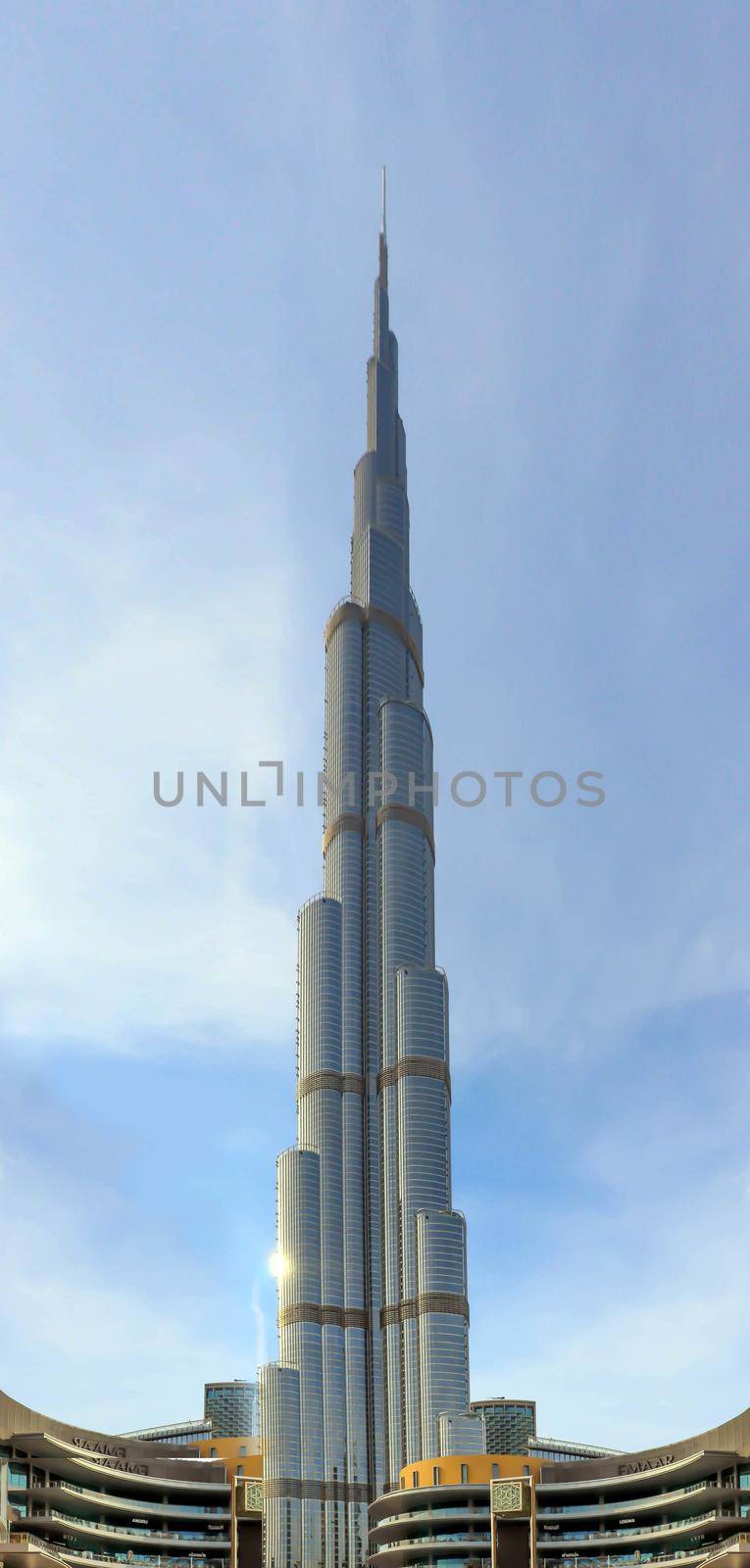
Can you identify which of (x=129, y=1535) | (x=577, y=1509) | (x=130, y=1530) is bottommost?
(x=129, y=1535)

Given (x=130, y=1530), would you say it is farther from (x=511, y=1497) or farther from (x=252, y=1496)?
(x=511, y=1497)

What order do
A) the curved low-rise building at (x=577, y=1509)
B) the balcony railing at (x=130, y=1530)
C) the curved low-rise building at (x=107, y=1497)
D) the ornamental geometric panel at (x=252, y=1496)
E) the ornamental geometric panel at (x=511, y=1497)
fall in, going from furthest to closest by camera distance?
the ornamental geometric panel at (x=252, y=1496) → the ornamental geometric panel at (x=511, y=1497) → the balcony railing at (x=130, y=1530) → the curved low-rise building at (x=577, y=1509) → the curved low-rise building at (x=107, y=1497)

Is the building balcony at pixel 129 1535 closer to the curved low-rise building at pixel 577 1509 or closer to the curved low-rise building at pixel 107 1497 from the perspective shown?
the curved low-rise building at pixel 107 1497

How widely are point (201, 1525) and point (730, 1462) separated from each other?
62487 millimetres

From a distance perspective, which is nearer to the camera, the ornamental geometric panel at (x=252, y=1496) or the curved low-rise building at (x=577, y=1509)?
the curved low-rise building at (x=577, y=1509)

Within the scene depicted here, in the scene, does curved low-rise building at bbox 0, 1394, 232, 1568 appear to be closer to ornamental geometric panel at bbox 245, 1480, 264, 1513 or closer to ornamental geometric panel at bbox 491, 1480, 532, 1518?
ornamental geometric panel at bbox 245, 1480, 264, 1513

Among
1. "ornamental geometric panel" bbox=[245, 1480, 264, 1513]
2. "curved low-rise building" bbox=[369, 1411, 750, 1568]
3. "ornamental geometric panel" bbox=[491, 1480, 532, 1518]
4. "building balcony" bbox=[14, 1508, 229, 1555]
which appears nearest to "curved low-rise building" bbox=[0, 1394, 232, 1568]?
"building balcony" bbox=[14, 1508, 229, 1555]

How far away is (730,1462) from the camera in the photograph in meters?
148

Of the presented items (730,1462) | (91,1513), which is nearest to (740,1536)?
(730,1462)

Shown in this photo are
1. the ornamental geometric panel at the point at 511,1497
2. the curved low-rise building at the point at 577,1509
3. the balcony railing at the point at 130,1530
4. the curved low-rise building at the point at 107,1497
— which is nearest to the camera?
the curved low-rise building at the point at 107,1497

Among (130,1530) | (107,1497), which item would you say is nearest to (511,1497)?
(130,1530)

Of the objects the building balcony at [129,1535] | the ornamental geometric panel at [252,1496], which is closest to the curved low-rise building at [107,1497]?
the building balcony at [129,1535]

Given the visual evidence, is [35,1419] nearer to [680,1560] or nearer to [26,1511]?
[26,1511]

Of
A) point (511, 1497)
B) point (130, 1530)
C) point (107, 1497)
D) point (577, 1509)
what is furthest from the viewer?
point (577, 1509)
